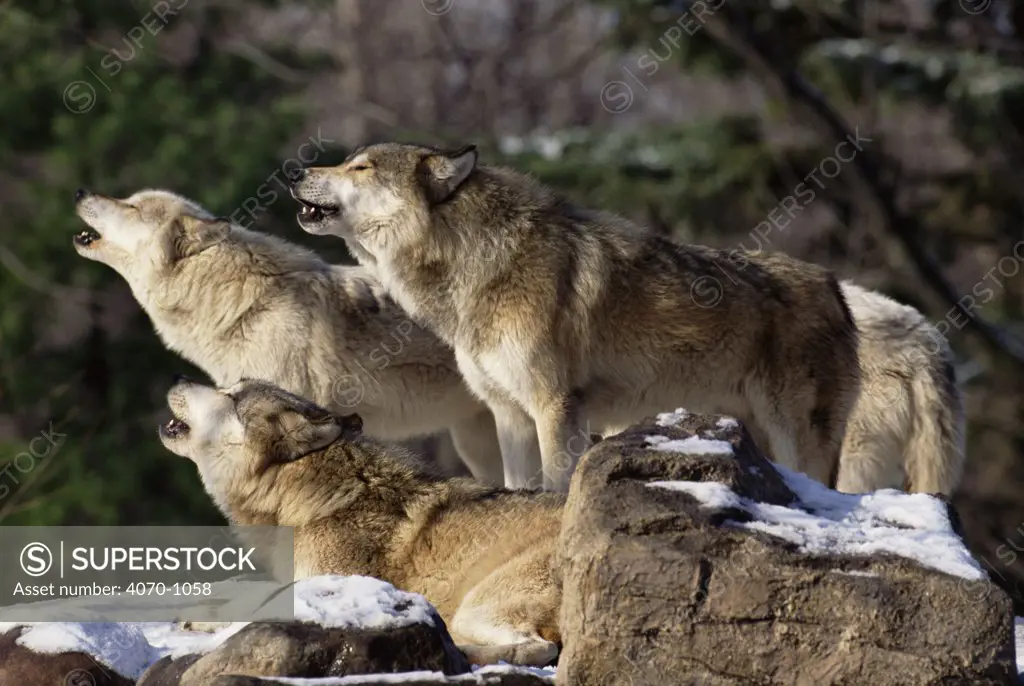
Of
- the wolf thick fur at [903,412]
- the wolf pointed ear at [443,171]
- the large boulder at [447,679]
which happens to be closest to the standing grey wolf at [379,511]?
the large boulder at [447,679]

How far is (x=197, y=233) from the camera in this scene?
9180mm

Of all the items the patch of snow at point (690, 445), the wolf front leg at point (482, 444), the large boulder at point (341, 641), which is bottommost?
the large boulder at point (341, 641)

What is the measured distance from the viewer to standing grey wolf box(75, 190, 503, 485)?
8922 mm

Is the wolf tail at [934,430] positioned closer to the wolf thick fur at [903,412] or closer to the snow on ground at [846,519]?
the wolf thick fur at [903,412]

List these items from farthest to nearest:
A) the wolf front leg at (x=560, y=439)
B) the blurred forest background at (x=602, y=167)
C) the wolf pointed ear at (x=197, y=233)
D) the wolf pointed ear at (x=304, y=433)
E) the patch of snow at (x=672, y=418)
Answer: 1. the blurred forest background at (x=602, y=167)
2. the wolf pointed ear at (x=197, y=233)
3. the wolf front leg at (x=560, y=439)
4. the wolf pointed ear at (x=304, y=433)
5. the patch of snow at (x=672, y=418)

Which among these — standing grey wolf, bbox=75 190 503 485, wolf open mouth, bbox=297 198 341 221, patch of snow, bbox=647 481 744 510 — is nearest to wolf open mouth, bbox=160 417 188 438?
wolf open mouth, bbox=297 198 341 221

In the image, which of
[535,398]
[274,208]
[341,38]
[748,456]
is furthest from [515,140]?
[748,456]

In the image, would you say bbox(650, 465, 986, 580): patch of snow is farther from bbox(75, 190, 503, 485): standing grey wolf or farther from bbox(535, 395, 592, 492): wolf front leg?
bbox(75, 190, 503, 485): standing grey wolf

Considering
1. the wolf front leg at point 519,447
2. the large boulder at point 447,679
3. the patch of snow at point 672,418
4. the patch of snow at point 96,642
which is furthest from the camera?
the wolf front leg at point 519,447

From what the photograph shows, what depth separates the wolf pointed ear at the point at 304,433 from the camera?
6.47 m

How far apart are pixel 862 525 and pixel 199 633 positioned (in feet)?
10.2

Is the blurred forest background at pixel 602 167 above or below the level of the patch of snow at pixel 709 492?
above

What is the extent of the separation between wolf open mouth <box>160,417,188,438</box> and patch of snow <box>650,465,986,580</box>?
8.98 feet

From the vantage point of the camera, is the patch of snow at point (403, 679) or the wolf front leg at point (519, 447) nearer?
the patch of snow at point (403, 679)
